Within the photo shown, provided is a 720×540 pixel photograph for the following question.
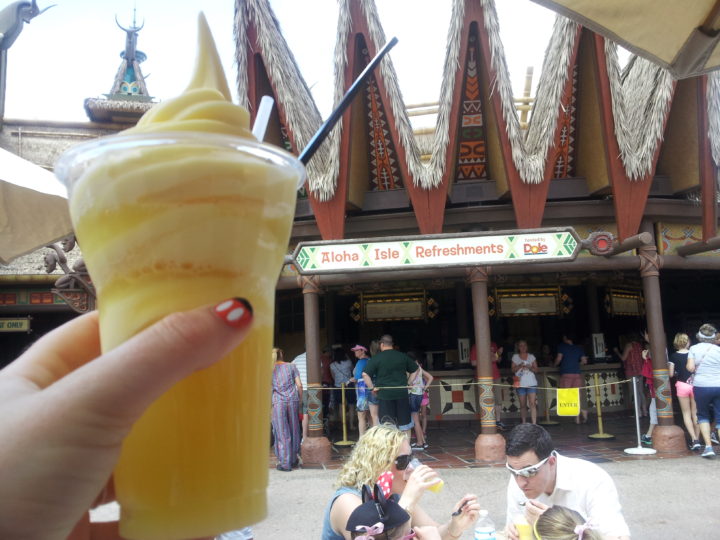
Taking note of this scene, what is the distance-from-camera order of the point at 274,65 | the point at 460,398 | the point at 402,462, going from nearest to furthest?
the point at 402,462 → the point at 274,65 → the point at 460,398

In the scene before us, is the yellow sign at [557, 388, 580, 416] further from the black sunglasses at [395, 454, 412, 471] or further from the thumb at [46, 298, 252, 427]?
the thumb at [46, 298, 252, 427]

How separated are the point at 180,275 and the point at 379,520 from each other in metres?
2.05

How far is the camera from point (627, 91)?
31.6ft

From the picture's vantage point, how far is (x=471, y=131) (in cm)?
898

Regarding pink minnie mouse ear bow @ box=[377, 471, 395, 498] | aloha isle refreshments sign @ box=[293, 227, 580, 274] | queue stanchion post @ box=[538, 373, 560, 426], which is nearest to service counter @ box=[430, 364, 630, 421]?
queue stanchion post @ box=[538, 373, 560, 426]

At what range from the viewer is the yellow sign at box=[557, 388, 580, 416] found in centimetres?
769

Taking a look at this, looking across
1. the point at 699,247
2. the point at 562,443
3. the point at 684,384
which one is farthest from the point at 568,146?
the point at 562,443

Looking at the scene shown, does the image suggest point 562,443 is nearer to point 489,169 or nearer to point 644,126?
point 489,169

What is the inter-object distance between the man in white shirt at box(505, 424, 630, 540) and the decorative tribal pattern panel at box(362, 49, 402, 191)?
21.9 ft

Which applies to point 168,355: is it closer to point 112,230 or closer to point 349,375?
point 112,230

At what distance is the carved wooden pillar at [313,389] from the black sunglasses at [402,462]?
15.4ft

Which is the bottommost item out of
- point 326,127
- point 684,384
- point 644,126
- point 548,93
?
point 684,384

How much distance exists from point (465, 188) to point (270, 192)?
835cm

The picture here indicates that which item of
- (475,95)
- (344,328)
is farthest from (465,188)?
(344,328)
